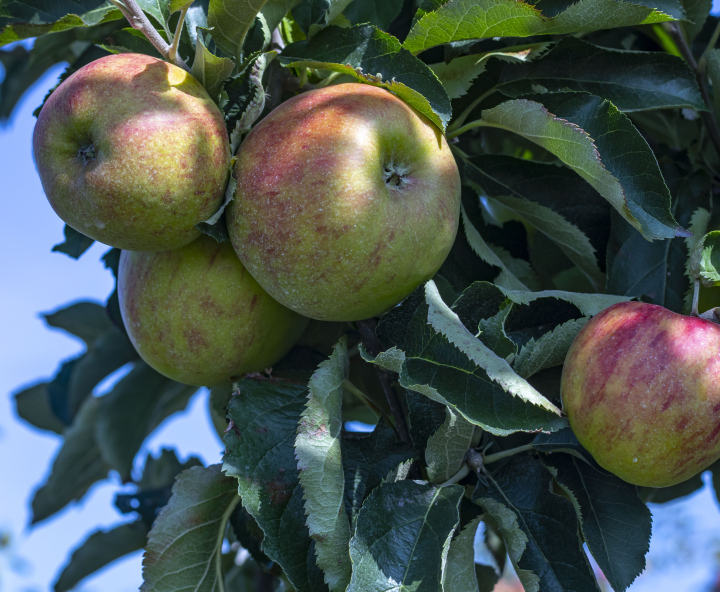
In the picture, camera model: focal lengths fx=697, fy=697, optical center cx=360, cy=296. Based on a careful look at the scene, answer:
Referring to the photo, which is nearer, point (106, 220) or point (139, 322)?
point (106, 220)

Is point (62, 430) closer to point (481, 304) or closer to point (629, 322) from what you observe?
point (481, 304)

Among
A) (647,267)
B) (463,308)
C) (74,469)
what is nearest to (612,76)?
(647,267)

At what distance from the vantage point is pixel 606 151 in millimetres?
906

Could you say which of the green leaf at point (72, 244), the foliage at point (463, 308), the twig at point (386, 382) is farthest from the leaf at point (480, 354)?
the green leaf at point (72, 244)

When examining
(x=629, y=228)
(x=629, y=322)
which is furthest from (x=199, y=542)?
(x=629, y=228)

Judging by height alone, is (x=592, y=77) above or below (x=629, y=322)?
above

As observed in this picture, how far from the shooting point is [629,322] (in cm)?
83

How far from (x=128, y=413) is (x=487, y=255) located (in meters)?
0.88

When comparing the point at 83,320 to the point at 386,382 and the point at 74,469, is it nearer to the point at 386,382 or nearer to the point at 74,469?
the point at 74,469

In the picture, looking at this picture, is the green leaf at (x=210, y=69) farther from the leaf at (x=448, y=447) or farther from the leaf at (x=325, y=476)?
the leaf at (x=448, y=447)

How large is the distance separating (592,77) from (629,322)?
402mm

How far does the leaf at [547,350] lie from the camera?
34.5 inches

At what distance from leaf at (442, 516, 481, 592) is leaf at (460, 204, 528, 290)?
0.33 m

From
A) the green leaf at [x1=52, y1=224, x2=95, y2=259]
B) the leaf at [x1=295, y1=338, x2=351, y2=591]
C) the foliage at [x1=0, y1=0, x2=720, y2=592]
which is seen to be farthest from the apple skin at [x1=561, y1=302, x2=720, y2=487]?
the green leaf at [x1=52, y1=224, x2=95, y2=259]
